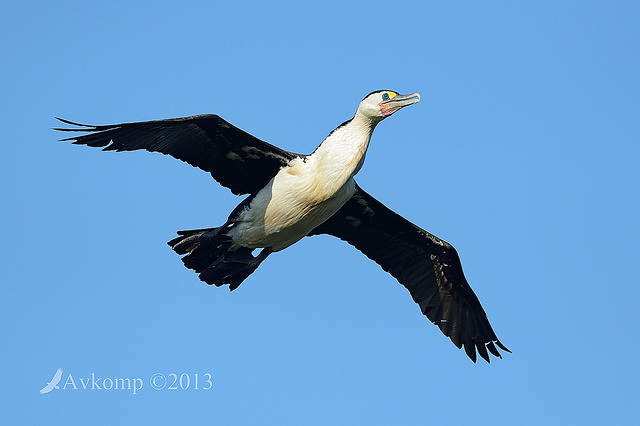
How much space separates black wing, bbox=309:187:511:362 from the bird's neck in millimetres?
1925

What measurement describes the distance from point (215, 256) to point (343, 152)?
2.21 m

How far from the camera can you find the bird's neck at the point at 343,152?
11.2 m

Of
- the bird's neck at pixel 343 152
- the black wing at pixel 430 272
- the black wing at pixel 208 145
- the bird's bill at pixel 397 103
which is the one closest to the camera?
the black wing at pixel 208 145

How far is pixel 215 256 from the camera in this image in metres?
12.1

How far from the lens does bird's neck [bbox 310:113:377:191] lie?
11195mm

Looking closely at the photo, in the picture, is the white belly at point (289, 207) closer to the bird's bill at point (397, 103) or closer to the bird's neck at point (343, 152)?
the bird's neck at point (343, 152)

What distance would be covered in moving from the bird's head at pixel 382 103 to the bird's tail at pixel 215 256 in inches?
88.9

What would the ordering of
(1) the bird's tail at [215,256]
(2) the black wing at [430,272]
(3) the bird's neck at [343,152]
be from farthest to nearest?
(2) the black wing at [430,272], (1) the bird's tail at [215,256], (3) the bird's neck at [343,152]

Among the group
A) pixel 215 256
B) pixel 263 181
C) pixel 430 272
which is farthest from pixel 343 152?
pixel 430 272

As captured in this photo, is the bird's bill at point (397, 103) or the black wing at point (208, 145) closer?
the black wing at point (208, 145)

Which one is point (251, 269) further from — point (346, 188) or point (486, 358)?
point (486, 358)

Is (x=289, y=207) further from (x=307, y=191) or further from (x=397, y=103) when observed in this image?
(x=397, y=103)

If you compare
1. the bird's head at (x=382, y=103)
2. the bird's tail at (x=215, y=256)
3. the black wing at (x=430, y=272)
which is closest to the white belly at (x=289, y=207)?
the bird's tail at (x=215, y=256)

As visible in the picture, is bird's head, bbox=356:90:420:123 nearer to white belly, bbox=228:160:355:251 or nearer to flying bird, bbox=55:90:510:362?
flying bird, bbox=55:90:510:362
